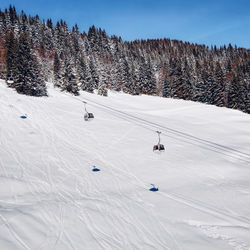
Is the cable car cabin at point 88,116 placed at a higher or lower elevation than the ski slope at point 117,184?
higher

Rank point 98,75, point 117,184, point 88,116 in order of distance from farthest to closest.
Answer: point 98,75 < point 88,116 < point 117,184

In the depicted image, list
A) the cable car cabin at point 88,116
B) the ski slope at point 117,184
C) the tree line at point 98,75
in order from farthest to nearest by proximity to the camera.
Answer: the tree line at point 98,75 → the cable car cabin at point 88,116 → the ski slope at point 117,184

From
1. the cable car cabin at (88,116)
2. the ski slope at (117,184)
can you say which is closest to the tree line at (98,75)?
the ski slope at (117,184)

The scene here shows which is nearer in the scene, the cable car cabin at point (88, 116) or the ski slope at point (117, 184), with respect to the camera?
the ski slope at point (117, 184)

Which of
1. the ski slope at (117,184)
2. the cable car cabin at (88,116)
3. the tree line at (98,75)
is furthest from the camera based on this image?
the tree line at (98,75)

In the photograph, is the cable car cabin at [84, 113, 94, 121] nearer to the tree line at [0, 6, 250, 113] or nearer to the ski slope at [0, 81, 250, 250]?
the ski slope at [0, 81, 250, 250]

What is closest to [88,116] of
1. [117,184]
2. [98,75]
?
[117,184]

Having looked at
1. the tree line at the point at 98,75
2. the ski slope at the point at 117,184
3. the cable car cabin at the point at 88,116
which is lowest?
the ski slope at the point at 117,184

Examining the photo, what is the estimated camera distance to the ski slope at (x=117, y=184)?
745cm

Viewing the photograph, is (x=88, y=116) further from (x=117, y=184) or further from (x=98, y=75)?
(x=98, y=75)

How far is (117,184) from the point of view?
13141 millimetres

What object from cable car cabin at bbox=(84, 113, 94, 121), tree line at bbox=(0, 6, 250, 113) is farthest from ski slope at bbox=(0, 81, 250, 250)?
tree line at bbox=(0, 6, 250, 113)

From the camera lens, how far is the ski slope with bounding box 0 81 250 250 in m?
7.45

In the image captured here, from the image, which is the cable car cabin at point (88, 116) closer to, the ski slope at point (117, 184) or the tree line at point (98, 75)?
the ski slope at point (117, 184)
